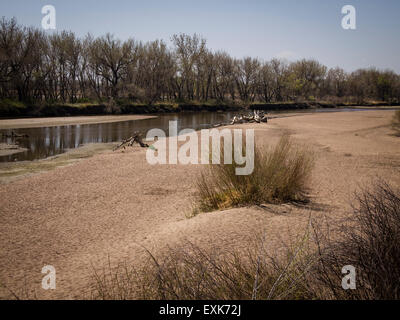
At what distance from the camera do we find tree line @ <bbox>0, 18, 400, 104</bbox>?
1748 inches

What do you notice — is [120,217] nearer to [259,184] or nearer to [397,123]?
[259,184]

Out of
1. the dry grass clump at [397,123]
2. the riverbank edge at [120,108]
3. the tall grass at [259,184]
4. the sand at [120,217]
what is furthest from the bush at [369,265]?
the riverbank edge at [120,108]

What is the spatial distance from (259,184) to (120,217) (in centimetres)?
304

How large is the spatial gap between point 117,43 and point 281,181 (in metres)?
56.7

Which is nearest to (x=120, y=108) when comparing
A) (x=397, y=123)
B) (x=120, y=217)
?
(x=397, y=123)

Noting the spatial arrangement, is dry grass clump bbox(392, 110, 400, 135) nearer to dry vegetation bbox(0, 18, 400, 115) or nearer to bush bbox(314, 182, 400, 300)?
bush bbox(314, 182, 400, 300)

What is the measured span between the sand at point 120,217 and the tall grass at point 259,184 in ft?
1.60

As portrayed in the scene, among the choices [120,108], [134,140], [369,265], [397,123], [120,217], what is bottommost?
[120,217]

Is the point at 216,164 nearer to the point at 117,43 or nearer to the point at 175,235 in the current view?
the point at 175,235

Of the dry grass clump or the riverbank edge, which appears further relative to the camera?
the riverbank edge

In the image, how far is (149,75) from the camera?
6412 cm

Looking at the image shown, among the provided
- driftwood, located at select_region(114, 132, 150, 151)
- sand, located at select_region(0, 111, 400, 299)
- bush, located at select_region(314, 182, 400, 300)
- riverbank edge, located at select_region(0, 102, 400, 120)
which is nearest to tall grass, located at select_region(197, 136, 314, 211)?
sand, located at select_region(0, 111, 400, 299)

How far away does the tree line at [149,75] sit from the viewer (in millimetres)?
44400

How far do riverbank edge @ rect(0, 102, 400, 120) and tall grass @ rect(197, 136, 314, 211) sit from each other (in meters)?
38.3
